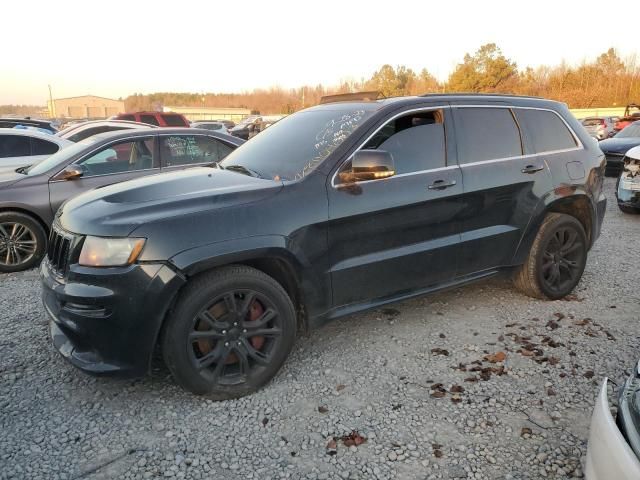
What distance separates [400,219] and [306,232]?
74cm

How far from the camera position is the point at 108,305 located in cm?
262

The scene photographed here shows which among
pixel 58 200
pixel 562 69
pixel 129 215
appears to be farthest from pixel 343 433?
pixel 562 69

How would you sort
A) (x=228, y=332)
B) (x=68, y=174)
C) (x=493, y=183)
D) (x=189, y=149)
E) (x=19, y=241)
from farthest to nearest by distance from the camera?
1. (x=189, y=149)
2. (x=68, y=174)
3. (x=19, y=241)
4. (x=493, y=183)
5. (x=228, y=332)

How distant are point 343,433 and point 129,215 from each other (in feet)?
5.61

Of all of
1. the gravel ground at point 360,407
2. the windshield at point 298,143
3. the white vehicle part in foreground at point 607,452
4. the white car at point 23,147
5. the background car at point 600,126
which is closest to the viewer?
the white vehicle part in foreground at point 607,452

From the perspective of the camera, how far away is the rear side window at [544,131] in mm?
4125

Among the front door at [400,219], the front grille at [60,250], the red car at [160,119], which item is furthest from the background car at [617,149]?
the red car at [160,119]

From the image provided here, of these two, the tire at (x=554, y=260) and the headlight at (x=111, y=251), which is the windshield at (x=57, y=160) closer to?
the headlight at (x=111, y=251)

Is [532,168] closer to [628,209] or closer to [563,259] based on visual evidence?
[563,259]

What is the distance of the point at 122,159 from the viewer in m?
5.95

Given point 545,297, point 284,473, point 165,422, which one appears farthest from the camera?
point 545,297

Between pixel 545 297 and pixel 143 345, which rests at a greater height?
pixel 143 345

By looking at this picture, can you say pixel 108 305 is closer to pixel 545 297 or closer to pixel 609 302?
pixel 545 297

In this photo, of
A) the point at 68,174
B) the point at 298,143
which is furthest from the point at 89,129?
the point at 298,143
